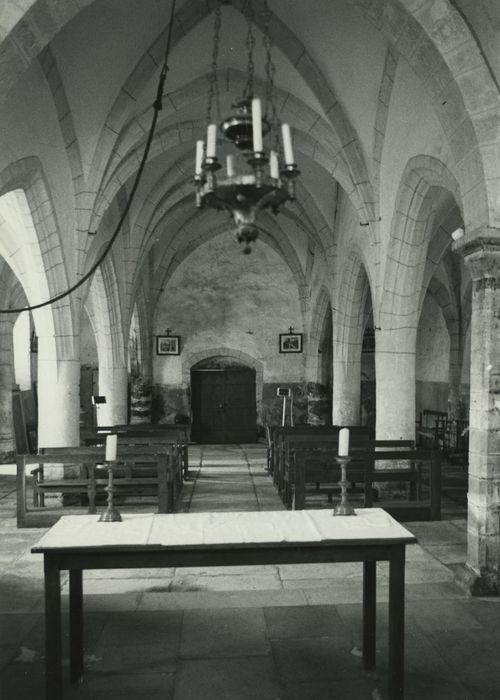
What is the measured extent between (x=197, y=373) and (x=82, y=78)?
39.2ft

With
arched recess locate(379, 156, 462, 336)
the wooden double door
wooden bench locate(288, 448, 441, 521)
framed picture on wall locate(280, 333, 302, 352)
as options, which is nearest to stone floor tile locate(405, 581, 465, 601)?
wooden bench locate(288, 448, 441, 521)

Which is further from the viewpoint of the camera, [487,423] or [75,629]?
[487,423]

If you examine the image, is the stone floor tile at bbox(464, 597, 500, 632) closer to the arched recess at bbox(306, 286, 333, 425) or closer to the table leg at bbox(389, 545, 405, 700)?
the table leg at bbox(389, 545, 405, 700)

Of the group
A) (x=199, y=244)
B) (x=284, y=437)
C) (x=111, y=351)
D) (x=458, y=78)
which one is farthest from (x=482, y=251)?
(x=199, y=244)

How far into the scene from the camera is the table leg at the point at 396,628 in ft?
11.3

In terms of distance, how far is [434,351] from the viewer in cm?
1966

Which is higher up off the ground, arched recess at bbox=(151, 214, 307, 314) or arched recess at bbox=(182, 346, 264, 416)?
arched recess at bbox=(151, 214, 307, 314)

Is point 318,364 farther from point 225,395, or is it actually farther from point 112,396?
point 112,396

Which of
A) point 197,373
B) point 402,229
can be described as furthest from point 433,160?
point 197,373

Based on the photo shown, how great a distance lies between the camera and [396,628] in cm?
347

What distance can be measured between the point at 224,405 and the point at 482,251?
14389 millimetres

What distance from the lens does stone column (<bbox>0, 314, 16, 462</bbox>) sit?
14.2m

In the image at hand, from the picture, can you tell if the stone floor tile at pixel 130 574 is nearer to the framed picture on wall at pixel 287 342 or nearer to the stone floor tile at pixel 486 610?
the stone floor tile at pixel 486 610

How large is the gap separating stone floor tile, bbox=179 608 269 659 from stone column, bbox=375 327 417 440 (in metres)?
4.95
